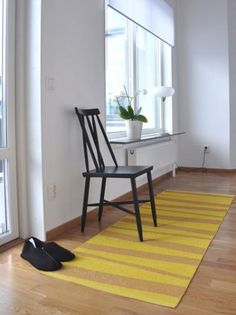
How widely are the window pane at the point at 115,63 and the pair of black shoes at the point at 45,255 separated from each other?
65.3 inches

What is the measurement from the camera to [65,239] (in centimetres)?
232

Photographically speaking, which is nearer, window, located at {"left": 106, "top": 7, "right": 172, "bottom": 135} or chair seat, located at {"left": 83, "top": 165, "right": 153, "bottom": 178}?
chair seat, located at {"left": 83, "top": 165, "right": 153, "bottom": 178}

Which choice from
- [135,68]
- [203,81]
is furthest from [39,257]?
[203,81]

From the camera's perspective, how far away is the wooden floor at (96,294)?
143 centimetres

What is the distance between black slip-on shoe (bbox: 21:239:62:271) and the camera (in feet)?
6.01

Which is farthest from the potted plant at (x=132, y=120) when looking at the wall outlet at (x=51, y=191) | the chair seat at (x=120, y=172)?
the wall outlet at (x=51, y=191)

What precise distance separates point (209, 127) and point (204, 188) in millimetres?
1435

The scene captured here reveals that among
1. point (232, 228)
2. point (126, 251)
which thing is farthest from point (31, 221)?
point (232, 228)

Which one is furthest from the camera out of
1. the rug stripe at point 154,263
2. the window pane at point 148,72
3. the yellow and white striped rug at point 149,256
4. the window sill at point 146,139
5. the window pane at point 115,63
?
the window pane at point 148,72

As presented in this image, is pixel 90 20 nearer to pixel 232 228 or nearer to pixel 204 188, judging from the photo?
pixel 232 228

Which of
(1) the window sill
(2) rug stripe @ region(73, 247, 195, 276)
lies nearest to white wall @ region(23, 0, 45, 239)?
(2) rug stripe @ region(73, 247, 195, 276)

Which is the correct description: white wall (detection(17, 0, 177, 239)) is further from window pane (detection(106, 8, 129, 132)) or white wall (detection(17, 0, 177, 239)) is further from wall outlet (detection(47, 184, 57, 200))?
window pane (detection(106, 8, 129, 132))

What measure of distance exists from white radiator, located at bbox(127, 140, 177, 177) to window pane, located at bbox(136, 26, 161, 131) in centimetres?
40

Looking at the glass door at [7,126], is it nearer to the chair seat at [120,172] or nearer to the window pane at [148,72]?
the chair seat at [120,172]
